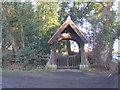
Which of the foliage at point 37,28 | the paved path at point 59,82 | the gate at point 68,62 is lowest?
the paved path at point 59,82

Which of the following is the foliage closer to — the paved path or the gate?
the gate

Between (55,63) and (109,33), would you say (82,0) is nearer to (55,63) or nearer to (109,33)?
(109,33)

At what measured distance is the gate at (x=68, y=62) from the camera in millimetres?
11405

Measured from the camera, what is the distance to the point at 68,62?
11.6 m

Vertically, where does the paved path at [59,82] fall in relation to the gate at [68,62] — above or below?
below

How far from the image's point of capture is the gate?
37.4ft

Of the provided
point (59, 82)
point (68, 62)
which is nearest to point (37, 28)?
point (68, 62)

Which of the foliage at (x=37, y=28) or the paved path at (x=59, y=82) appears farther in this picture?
the foliage at (x=37, y=28)

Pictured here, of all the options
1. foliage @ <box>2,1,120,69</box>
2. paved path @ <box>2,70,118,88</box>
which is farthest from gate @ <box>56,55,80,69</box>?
paved path @ <box>2,70,118,88</box>

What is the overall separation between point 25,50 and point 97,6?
27.5 feet

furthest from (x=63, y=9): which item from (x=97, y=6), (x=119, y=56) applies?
(x=119, y=56)

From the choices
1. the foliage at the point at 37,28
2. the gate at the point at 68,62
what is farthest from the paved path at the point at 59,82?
the foliage at the point at 37,28

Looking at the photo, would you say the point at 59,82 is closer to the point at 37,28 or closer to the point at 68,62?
the point at 68,62

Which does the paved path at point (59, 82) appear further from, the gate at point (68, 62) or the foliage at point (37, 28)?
the foliage at point (37, 28)
